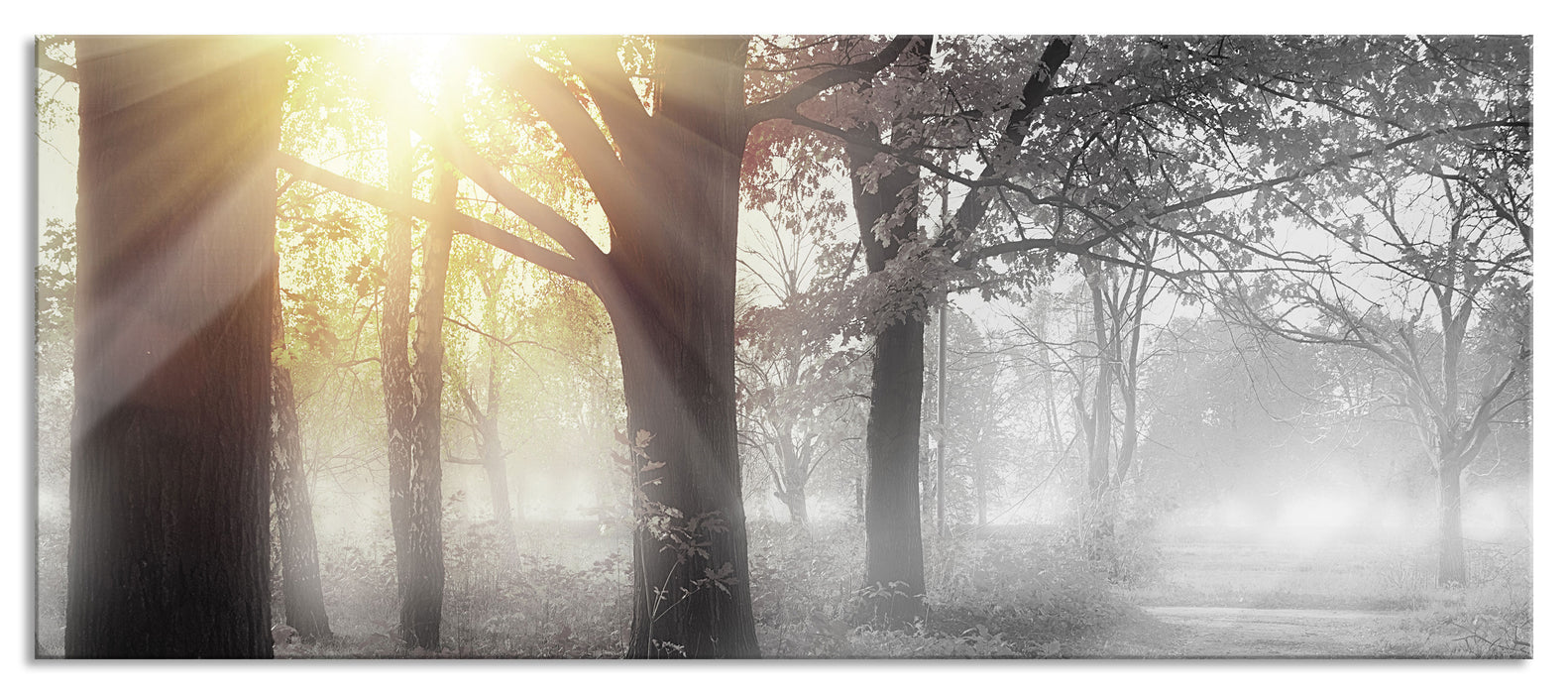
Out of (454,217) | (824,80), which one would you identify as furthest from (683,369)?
(824,80)

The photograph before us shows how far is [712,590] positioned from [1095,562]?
440 centimetres

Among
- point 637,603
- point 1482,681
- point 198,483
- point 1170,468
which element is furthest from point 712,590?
point 1170,468

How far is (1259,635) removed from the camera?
6445 millimetres

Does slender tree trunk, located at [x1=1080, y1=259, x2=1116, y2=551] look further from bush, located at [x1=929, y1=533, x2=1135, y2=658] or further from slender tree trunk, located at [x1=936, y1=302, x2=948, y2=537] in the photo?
slender tree trunk, located at [x1=936, y1=302, x2=948, y2=537]

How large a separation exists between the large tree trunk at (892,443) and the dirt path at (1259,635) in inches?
55.0

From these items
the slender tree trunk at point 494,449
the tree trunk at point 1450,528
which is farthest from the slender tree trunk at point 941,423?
the slender tree trunk at point 494,449

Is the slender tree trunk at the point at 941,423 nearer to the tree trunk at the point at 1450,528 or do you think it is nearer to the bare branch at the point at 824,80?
the bare branch at the point at 824,80

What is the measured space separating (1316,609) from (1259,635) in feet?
3.16

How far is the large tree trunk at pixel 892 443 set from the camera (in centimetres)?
747

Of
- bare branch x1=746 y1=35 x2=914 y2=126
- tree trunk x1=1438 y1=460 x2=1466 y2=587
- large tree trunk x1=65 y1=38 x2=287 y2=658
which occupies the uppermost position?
bare branch x1=746 y1=35 x2=914 y2=126

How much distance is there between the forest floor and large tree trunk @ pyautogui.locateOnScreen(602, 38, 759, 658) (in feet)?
7.90

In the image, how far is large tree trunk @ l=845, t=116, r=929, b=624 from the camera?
294 inches

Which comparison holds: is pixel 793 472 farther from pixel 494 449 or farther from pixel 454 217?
pixel 454 217

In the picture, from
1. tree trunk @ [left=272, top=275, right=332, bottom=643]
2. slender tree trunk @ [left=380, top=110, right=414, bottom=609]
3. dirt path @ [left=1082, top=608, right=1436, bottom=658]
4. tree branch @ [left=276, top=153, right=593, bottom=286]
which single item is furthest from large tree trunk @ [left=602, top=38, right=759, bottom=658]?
tree trunk @ [left=272, top=275, right=332, bottom=643]
